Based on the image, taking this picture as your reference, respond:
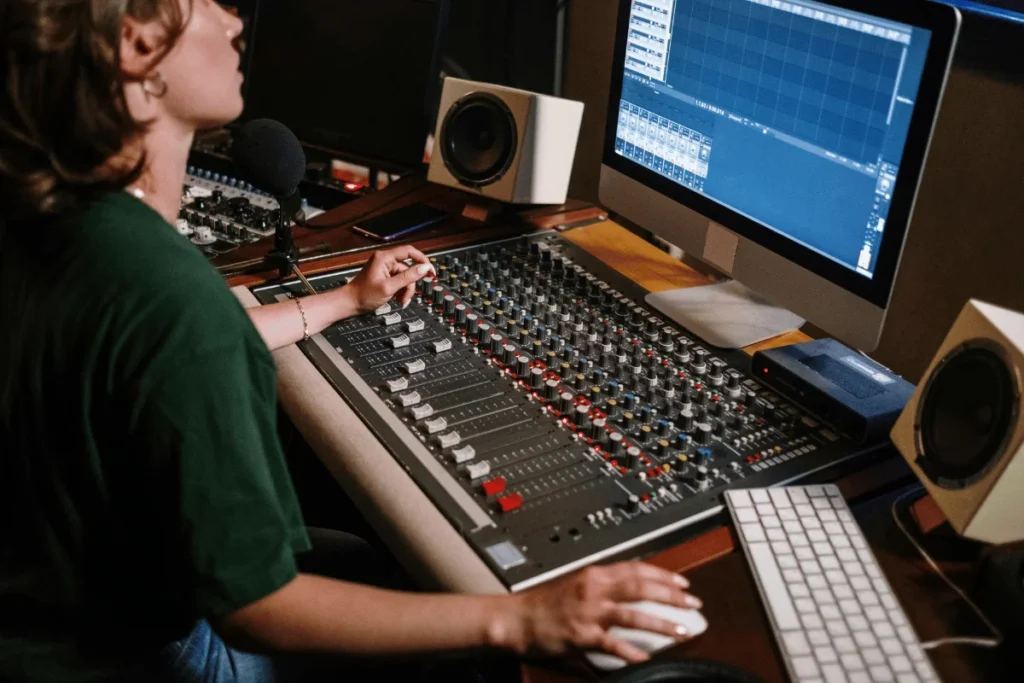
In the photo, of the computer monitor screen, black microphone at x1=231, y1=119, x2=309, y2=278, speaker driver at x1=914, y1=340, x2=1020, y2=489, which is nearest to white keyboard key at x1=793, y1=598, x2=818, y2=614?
speaker driver at x1=914, y1=340, x2=1020, y2=489

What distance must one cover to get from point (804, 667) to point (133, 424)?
24.9 inches

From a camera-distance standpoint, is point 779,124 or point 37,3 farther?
point 779,124

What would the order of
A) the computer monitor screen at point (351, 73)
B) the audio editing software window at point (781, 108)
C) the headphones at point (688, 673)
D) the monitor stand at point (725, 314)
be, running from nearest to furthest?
the headphones at point (688, 673), the audio editing software window at point (781, 108), the monitor stand at point (725, 314), the computer monitor screen at point (351, 73)

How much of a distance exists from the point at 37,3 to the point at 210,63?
0.20 m

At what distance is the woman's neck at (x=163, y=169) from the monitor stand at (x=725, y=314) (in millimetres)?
738

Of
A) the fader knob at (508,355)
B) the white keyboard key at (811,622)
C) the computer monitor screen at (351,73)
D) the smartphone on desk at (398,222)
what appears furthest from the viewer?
the computer monitor screen at (351,73)

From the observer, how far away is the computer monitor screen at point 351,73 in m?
1.87

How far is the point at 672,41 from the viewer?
1423 millimetres

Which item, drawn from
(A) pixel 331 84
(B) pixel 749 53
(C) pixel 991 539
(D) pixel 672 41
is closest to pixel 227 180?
(A) pixel 331 84

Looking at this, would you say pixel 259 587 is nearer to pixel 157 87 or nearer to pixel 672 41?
pixel 157 87

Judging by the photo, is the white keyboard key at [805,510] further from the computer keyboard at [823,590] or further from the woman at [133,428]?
the woman at [133,428]

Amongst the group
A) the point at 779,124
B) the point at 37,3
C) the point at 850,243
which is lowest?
the point at 850,243

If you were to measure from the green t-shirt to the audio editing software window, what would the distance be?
755mm

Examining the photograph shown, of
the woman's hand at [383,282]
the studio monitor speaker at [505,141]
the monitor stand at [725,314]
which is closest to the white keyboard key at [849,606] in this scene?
the monitor stand at [725,314]
